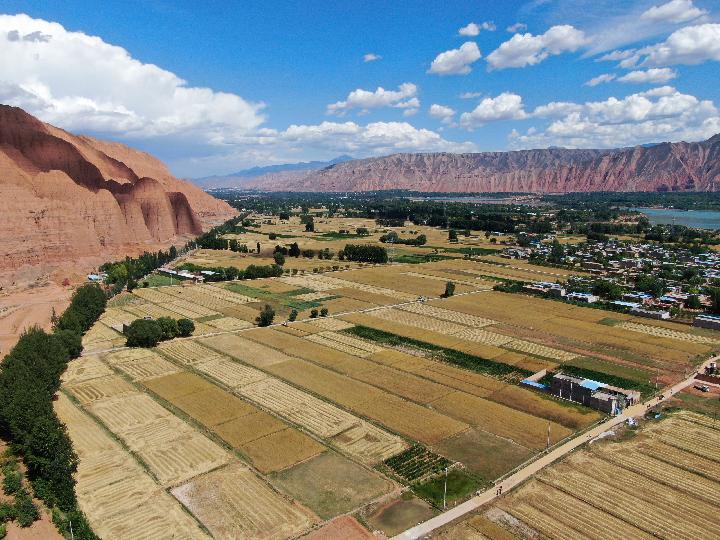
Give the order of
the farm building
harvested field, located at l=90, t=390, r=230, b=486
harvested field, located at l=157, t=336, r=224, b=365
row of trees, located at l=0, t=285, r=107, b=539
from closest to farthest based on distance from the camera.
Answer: row of trees, located at l=0, t=285, r=107, b=539, harvested field, located at l=90, t=390, r=230, b=486, the farm building, harvested field, located at l=157, t=336, r=224, b=365

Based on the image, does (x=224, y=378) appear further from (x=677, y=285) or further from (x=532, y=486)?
(x=677, y=285)

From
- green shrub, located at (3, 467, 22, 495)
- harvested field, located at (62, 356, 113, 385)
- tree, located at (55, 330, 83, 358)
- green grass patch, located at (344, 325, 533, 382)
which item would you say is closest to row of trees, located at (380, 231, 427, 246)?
green grass patch, located at (344, 325, 533, 382)

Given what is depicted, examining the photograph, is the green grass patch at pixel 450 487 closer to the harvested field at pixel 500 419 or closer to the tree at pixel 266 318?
the harvested field at pixel 500 419

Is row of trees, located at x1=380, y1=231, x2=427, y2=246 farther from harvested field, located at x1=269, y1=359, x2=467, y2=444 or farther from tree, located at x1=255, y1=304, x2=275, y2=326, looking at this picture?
harvested field, located at x1=269, y1=359, x2=467, y2=444

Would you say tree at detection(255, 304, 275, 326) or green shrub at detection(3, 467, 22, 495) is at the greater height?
tree at detection(255, 304, 275, 326)

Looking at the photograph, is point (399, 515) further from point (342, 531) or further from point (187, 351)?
point (187, 351)

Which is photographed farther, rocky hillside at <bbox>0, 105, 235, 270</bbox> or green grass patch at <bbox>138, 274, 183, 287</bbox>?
green grass patch at <bbox>138, 274, 183, 287</bbox>
